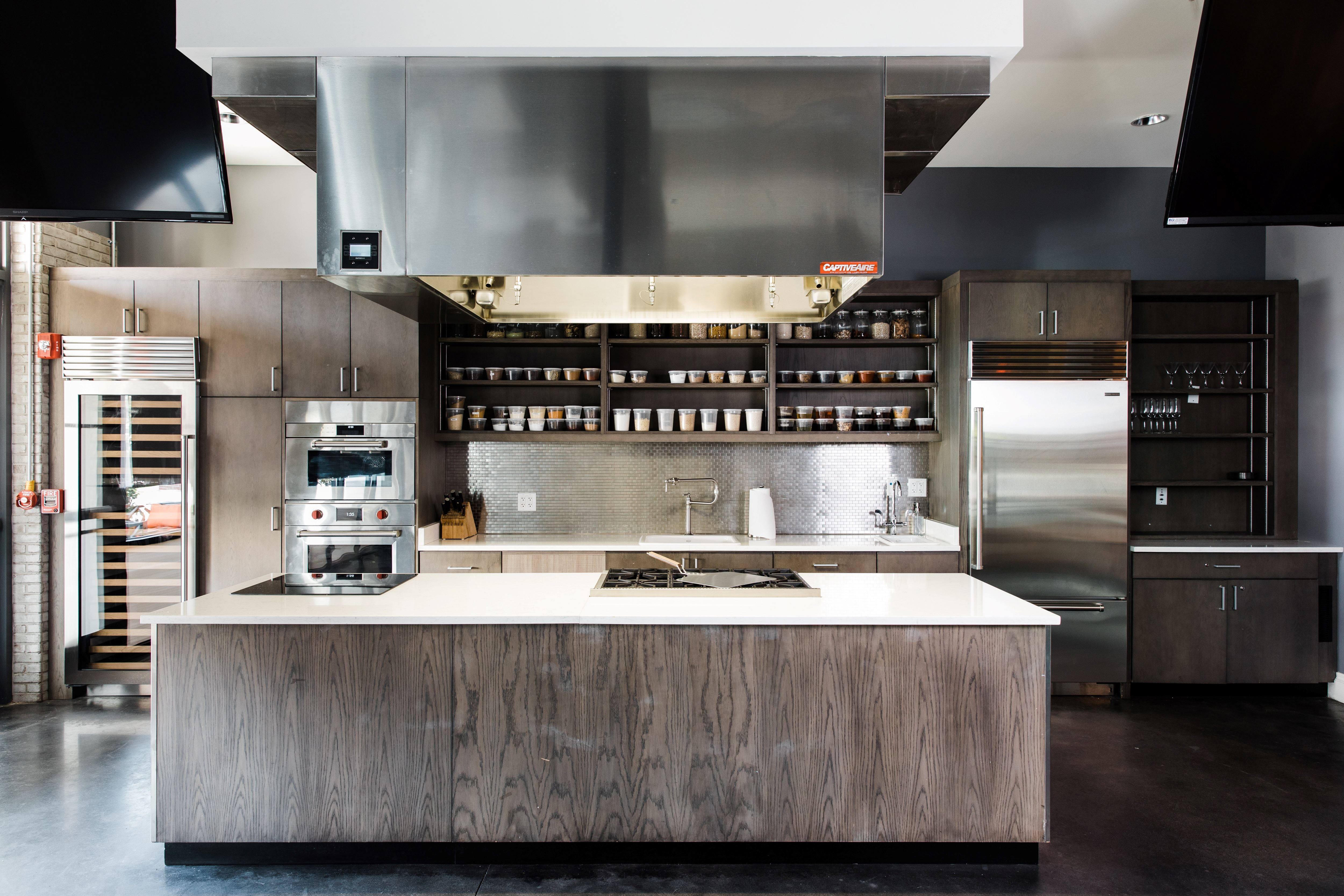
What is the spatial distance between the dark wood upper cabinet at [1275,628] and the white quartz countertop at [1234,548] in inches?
6.9

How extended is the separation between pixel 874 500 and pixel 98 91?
4309 mm

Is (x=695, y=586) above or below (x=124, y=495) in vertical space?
below

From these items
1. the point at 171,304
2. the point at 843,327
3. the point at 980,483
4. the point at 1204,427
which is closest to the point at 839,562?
the point at 980,483

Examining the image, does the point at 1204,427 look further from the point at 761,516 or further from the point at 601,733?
the point at 601,733

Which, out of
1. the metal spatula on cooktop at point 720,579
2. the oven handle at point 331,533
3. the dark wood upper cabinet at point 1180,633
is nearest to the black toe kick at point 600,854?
the metal spatula on cooktop at point 720,579

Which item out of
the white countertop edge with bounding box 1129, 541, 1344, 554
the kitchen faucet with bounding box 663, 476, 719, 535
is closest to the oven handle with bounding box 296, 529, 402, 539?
the kitchen faucet with bounding box 663, 476, 719, 535

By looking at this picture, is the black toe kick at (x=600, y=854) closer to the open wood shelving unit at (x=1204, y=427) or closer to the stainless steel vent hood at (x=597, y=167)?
the stainless steel vent hood at (x=597, y=167)

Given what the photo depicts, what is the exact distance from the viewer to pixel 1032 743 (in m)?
2.55

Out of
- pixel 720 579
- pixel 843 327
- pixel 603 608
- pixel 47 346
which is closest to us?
pixel 603 608

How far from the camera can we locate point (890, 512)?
4.97 meters

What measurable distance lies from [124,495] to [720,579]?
3.58 m

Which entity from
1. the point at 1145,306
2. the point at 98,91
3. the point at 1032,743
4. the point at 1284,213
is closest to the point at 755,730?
the point at 1032,743

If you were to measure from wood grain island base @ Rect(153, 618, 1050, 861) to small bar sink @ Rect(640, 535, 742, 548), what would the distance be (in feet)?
5.90

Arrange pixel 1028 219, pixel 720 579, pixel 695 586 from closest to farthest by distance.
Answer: pixel 695 586 < pixel 720 579 < pixel 1028 219
